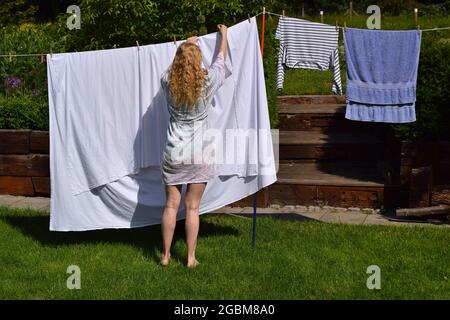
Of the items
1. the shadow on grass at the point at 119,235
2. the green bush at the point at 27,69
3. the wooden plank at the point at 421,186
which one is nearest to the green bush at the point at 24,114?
the green bush at the point at 27,69

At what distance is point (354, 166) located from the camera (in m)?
9.22

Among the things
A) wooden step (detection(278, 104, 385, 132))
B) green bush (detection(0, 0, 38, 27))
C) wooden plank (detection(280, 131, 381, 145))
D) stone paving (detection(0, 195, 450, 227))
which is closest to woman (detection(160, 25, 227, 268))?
stone paving (detection(0, 195, 450, 227))

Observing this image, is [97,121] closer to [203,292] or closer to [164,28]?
[203,292]

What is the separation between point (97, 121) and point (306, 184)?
2.84 meters

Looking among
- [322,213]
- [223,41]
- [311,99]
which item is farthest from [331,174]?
[223,41]

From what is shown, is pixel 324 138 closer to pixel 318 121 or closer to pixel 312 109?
pixel 318 121

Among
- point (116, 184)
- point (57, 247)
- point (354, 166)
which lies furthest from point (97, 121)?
point (354, 166)

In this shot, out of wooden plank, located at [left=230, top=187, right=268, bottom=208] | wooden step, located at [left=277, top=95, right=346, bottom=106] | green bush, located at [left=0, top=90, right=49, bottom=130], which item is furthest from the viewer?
wooden step, located at [left=277, top=95, right=346, bottom=106]

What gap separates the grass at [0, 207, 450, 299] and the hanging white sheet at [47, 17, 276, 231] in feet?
1.59

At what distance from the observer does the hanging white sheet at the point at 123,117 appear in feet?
20.4

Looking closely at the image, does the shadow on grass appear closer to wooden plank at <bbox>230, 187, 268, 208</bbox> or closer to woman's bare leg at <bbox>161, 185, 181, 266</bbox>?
woman's bare leg at <bbox>161, 185, 181, 266</bbox>

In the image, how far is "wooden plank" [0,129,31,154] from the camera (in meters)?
8.84

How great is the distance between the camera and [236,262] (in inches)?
236

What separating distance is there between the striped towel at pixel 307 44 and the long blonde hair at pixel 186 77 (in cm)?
143
